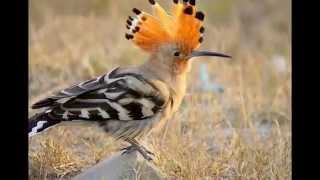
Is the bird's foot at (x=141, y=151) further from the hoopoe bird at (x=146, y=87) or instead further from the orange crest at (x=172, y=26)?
the orange crest at (x=172, y=26)

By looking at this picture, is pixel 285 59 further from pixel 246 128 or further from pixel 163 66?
pixel 163 66

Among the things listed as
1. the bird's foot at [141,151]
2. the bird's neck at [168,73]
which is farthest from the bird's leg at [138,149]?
the bird's neck at [168,73]

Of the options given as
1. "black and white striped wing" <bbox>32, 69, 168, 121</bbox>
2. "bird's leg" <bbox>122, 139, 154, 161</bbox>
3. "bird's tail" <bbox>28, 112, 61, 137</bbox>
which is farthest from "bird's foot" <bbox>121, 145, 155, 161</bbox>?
"bird's tail" <bbox>28, 112, 61, 137</bbox>

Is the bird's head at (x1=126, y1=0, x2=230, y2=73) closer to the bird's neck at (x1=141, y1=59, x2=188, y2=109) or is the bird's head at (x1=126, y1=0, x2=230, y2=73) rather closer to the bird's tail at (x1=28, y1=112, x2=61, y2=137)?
the bird's neck at (x1=141, y1=59, x2=188, y2=109)

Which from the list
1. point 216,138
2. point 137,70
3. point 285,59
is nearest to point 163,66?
point 137,70

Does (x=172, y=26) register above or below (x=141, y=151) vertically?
above

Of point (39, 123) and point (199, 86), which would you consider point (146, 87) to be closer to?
point (39, 123)

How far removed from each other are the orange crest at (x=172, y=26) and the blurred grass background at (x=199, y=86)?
61 millimetres

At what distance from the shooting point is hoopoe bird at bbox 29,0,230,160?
2.13 m

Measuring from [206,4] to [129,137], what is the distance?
0.55 metres

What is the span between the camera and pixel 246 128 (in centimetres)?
253

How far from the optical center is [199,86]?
2.72m

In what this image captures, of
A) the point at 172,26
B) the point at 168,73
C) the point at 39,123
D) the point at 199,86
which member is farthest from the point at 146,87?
the point at 199,86

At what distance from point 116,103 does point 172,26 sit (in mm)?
247
